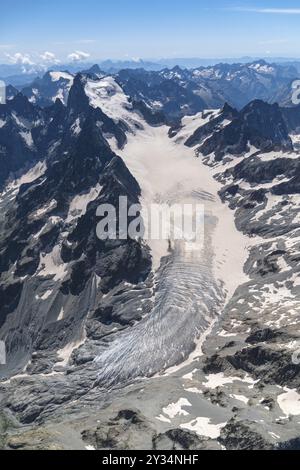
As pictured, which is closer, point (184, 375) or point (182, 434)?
point (182, 434)

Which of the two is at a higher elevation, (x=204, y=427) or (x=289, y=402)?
(x=204, y=427)

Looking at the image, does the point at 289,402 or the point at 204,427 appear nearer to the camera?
the point at 204,427

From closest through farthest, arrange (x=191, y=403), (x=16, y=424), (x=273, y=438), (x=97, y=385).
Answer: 1. (x=273, y=438)
2. (x=191, y=403)
3. (x=16, y=424)
4. (x=97, y=385)

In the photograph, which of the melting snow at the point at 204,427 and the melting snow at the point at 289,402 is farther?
the melting snow at the point at 289,402

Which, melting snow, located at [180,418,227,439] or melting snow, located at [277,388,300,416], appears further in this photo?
melting snow, located at [277,388,300,416]
